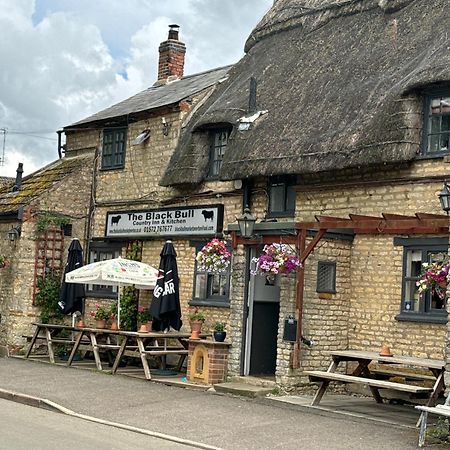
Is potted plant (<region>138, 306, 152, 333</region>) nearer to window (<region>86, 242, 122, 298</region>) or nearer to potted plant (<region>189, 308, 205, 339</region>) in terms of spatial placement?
potted plant (<region>189, 308, 205, 339</region>)

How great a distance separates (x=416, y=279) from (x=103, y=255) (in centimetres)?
964

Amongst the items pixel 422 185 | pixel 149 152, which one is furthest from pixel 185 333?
pixel 422 185

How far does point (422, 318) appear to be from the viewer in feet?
47.8

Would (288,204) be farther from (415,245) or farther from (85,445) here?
(85,445)

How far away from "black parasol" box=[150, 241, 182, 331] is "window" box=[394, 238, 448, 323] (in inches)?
198

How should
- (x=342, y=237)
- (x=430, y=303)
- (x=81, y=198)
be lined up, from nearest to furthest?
(x=430, y=303)
(x=342, y=237)
(x=81, y=198)

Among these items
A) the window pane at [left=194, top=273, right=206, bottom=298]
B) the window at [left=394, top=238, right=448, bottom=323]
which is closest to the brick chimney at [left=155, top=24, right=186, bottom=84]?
the window pane at [left=194, top=273, right=206, bottom=298]

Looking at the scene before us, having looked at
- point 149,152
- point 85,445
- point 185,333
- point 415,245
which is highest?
point 149,152

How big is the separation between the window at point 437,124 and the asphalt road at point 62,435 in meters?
6.66

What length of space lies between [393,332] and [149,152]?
831cm

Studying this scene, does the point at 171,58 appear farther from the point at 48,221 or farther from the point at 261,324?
the point at 261,324

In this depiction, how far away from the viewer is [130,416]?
13.0 metres

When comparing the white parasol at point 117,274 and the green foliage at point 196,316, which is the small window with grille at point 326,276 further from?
the white parasol at point 117,274

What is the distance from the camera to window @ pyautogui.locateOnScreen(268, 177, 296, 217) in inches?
672
